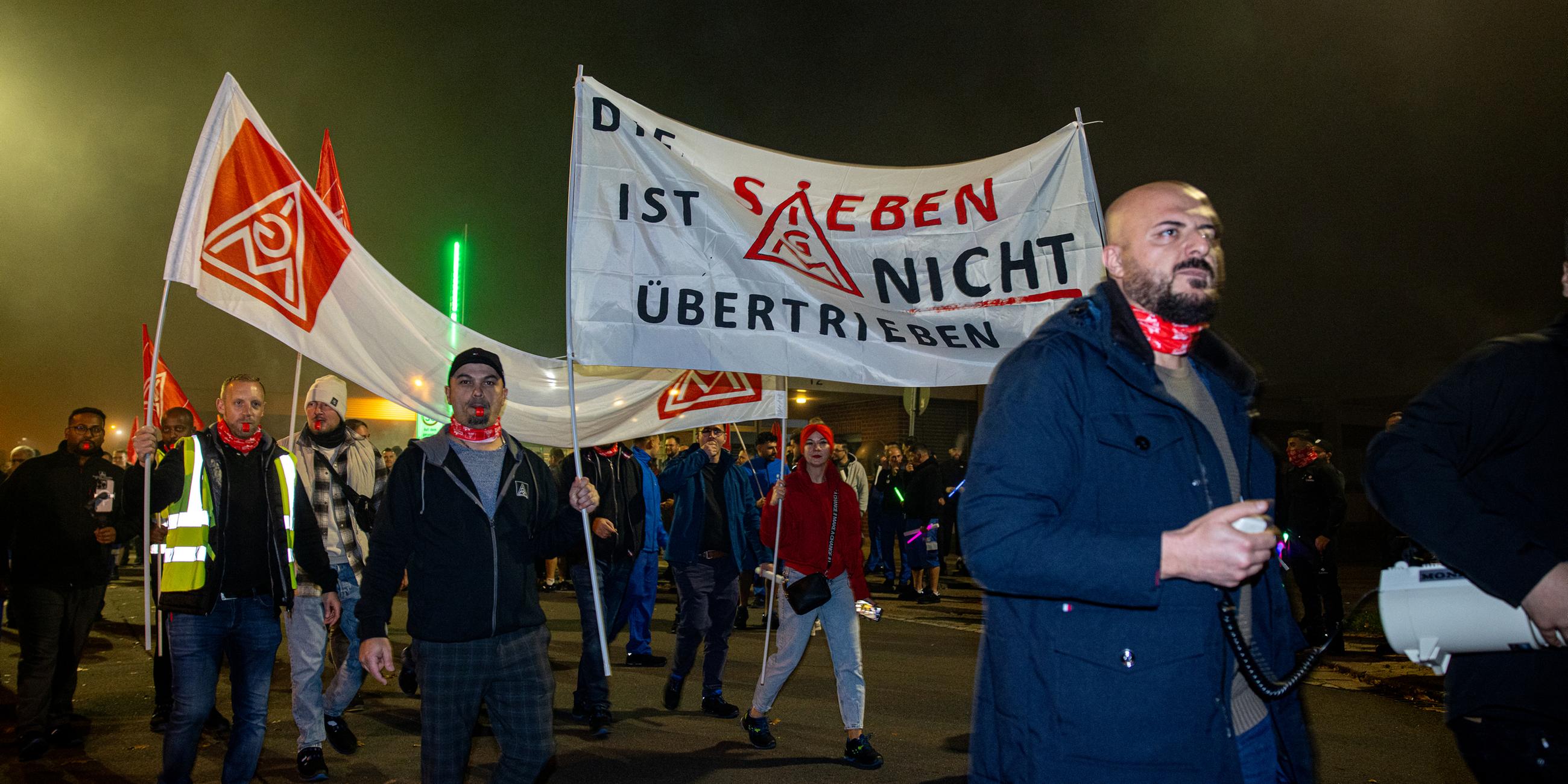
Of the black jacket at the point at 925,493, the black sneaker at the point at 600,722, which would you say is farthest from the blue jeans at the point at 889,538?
the black sneaker at the point at 600,722

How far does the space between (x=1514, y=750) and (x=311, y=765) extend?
5641 millimetres

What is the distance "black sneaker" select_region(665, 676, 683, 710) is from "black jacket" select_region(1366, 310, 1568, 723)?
606cm

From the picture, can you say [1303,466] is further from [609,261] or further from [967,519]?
[967,519]

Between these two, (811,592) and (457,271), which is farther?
(457,271)

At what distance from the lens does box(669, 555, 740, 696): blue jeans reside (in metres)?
7.93

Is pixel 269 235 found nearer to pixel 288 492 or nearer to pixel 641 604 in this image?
pixel 288 492

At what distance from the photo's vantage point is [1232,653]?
2.24m

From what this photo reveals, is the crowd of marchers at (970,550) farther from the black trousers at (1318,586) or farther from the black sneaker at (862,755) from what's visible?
the black trousers at (1318,586)

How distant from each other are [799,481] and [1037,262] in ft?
7.27

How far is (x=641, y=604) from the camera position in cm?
1023

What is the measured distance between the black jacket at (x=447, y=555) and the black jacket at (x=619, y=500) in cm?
328

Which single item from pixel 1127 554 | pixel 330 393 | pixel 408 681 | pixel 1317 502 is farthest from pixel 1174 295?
pixel 1317 502

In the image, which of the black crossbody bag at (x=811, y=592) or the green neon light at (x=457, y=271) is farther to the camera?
the green neon light at (x=457, y=271)

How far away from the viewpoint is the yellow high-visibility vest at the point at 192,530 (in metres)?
4.87
